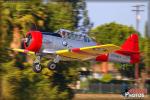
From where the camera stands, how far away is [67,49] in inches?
580

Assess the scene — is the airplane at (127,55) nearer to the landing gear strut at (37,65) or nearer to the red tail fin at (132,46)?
the red tail fin at (132,46)

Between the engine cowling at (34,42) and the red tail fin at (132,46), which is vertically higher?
the engine cowling at (34,42)

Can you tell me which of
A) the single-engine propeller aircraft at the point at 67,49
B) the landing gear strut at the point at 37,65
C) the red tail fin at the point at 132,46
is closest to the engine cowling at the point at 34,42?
the single-engine propeller aircraft at the point at 67,49

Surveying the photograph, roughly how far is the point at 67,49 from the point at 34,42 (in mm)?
1325

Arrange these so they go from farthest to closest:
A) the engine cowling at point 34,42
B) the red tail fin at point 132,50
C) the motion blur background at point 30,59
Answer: the motion blur background at point 30,59 → the red tail fin at point 132,50 → the engine cowling at point 34,42

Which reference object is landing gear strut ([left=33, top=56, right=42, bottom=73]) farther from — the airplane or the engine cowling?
the airplane

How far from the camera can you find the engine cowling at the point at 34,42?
15.3 metres

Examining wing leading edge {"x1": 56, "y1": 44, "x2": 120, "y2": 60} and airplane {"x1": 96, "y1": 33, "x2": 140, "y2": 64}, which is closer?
wing leading edge {"x1": 56, "y1": 44, "x2": 120, "y2": 60}

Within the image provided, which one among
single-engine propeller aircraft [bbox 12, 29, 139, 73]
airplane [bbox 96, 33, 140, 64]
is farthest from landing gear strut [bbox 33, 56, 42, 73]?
airplane [bbox 96, 33, 140, 64]

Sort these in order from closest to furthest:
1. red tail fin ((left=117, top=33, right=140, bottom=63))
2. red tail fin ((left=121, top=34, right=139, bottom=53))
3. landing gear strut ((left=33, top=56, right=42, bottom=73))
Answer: landing gear strut ((left=33, top=56, right=42, bottom=73))
red tail fin ((left=117, top=33, right=140, bottom=63))
red tail fin ((left=121, top=34, right=139, bottom=53))

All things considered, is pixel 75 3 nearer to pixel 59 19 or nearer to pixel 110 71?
pixel 59 19

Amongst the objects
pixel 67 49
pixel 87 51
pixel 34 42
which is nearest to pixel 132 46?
pixel 87 51

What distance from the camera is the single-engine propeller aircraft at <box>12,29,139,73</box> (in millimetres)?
14805

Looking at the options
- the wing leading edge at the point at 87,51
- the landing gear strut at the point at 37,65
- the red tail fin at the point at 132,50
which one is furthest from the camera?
the red tail fin at the point at 132,50
